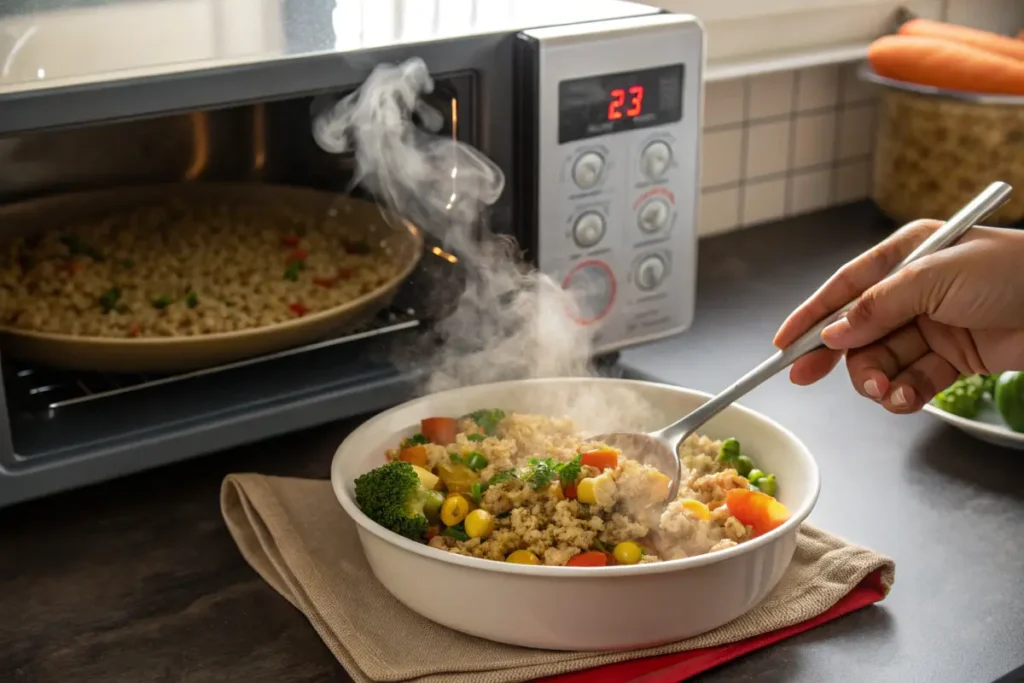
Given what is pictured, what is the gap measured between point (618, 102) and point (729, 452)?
314mm

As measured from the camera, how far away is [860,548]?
3.02 ft

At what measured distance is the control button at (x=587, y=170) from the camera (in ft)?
3.41

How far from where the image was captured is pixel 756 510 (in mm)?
875

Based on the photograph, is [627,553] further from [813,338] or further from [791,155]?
[791,155]

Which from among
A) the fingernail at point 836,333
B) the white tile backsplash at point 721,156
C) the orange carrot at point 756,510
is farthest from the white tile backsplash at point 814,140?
the orange carrot at point 756,510

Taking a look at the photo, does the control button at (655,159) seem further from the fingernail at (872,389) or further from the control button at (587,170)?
the fingernail at (872,389)

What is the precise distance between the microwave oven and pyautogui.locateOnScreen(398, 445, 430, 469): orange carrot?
12cm

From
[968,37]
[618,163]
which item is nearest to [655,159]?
[618,163]

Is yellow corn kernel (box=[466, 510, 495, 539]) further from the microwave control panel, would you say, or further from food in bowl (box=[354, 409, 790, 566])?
the microwave control panel

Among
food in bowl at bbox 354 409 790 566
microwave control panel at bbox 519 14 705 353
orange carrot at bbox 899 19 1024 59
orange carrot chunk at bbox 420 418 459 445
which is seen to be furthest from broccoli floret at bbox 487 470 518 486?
orange carrot at bbox 899 19 1024 59

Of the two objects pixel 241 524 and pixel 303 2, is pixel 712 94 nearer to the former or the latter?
pixel 303 2

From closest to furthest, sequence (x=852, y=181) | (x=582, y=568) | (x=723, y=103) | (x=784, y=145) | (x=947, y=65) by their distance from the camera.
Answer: (x=582, y=568)
(x=947, y=65)
(x=723, y=103)
(x=784, y=145)
(x=852, y=181)

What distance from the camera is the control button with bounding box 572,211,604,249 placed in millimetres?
1060

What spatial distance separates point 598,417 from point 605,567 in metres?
0.28
